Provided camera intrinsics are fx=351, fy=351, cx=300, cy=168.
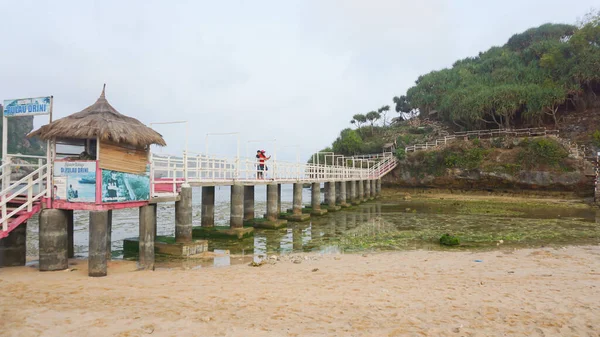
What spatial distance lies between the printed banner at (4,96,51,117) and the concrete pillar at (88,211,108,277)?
2.80 m

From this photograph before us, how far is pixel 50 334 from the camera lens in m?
5.02

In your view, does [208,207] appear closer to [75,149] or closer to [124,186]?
[124,186]

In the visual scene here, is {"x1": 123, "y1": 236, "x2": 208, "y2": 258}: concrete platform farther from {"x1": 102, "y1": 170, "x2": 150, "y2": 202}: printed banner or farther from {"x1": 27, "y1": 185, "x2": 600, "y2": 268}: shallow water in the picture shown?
{"x1": 102, "y1": 170, "x2": 150, "y2": 202}: printed banner

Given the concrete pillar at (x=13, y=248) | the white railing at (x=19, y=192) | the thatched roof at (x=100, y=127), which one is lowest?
the concrete pillar at (x=13, y=248)

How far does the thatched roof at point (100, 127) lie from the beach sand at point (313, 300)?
3.40 m

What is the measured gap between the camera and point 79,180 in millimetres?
8703

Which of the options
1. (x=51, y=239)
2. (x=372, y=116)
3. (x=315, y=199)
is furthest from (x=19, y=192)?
(x=372, y=116)

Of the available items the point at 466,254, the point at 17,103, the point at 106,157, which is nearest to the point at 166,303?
the point at 106,157

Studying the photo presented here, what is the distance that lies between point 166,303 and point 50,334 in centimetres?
179

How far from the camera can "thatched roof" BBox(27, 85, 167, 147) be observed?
8508 mm

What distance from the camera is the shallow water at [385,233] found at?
13266mm

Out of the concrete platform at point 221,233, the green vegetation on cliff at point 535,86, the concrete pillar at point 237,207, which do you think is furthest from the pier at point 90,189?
the green vegetation on cliff at point 535,86

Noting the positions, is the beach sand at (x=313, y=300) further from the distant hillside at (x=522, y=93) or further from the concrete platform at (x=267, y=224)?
the distant hillside at (x=522, y=93)

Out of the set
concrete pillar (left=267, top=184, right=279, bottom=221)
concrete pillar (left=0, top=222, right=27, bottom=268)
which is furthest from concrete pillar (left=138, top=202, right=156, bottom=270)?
concrete pillar (left=267, top=184, right=279, bottom=221)
